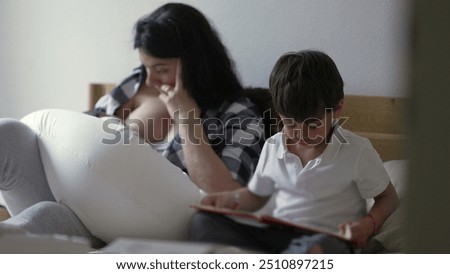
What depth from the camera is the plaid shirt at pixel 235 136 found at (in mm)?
687

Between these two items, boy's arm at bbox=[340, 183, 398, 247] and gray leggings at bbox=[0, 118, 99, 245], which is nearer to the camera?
boy's arm at bbox=[340, 183, 398, 247]

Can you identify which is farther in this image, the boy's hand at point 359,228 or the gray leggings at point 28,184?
the gray leggings at point 28,184

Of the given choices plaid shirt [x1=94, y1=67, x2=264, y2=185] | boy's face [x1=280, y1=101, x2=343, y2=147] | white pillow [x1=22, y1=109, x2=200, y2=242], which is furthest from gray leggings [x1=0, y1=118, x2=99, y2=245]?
boy's face [x1=280, y1=101, x2=343, y2=147]

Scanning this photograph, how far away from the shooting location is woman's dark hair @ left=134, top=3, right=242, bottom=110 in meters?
0.70

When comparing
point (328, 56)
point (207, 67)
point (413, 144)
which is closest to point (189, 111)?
point (207, 67)

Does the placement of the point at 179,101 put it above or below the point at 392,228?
above

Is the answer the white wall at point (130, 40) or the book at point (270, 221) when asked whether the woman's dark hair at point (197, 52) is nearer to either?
the white wall at point (130, 40)

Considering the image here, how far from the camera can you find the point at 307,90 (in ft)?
2.07

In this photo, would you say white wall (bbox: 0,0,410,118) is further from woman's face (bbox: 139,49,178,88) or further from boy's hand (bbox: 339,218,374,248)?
boy's hand (bbox: 339,218,374,248)

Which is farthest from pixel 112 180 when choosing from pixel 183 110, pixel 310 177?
pixel 310 177

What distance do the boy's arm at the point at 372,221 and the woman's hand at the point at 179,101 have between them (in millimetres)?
205

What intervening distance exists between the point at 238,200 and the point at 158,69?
0.17 meters

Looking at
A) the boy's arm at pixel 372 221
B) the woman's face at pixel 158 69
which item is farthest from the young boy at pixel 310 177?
the woman's face at pixel 158 69

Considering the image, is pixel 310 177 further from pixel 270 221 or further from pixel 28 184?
pixel 28 184
